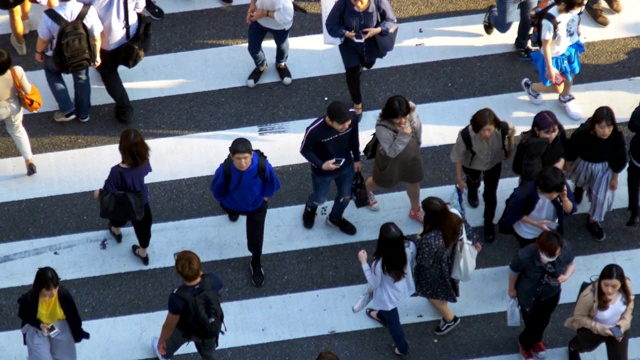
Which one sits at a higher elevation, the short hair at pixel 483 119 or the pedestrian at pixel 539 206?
the short hair at pixel 483 119

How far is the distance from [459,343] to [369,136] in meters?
2.52

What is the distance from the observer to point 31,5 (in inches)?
454

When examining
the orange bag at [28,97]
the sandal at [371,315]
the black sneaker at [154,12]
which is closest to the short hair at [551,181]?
the sandal at [371,315]

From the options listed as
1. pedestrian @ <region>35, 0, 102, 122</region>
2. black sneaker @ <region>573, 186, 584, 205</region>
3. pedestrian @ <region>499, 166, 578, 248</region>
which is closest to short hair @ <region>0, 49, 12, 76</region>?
pedestrian @ <region>35, 0, 102, 122</region>

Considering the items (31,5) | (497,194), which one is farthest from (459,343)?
(31,5)

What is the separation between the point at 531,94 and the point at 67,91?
15.8 feet

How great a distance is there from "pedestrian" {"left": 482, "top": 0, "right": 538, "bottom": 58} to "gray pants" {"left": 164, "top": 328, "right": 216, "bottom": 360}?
→ 4.97 meters

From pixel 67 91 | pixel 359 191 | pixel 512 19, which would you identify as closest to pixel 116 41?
pixel 67 91

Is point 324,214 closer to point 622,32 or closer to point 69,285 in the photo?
point 69,285

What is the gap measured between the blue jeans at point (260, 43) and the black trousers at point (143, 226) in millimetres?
2313

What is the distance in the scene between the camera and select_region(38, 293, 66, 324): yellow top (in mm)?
7660

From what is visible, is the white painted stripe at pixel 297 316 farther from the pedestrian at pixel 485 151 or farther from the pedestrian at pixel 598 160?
the pedestrian at pixel 485 151

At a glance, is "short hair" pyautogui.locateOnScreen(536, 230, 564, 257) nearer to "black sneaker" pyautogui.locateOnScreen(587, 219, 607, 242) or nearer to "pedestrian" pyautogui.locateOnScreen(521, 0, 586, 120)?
"black sneaker" pyautogui.locateOnScreen(587, 219, 607, 242)

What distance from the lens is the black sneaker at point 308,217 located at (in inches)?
374
